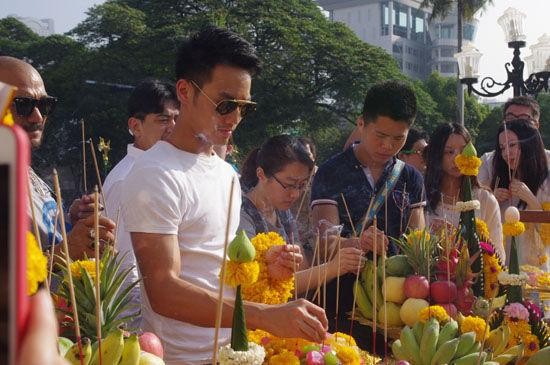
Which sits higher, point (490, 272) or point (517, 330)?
point (490, 272)

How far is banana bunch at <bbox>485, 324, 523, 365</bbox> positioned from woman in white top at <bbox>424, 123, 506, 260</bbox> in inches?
54.7

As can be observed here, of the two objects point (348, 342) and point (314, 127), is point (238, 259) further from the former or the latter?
point (314, 127)

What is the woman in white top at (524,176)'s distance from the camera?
13.9ft

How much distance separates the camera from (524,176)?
4.42 metres

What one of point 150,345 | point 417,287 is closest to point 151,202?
point 150,345

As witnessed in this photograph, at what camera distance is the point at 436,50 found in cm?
8238

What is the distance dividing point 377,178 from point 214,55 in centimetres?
122

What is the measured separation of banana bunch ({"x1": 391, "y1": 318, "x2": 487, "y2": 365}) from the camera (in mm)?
2031

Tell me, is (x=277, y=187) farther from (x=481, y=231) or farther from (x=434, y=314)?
(x=434, y=314)

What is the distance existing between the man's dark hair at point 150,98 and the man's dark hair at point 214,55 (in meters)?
1.40

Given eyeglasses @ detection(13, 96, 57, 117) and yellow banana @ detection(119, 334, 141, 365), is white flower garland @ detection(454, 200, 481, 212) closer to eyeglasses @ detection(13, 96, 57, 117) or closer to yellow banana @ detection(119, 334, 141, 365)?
eyeglasses @ detection(13, 96, 57, 117)

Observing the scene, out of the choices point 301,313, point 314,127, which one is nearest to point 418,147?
point 301,313

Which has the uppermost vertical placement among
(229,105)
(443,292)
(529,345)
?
(229,105)

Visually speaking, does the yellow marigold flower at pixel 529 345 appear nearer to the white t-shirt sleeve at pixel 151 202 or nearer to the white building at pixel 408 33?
the white t-shirt sleeve at pixel 151 202
